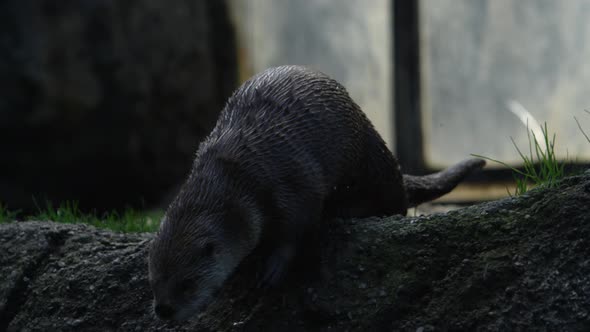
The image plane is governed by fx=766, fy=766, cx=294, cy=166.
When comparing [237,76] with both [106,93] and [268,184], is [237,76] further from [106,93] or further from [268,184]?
[268,184]

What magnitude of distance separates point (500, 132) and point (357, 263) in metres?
3.62

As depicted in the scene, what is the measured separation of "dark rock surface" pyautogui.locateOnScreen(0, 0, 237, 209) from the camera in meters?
6.05

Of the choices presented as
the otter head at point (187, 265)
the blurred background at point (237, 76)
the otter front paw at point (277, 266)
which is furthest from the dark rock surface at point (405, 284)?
the blurred background at point (237, 76)

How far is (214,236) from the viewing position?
2092mm

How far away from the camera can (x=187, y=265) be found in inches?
80.0

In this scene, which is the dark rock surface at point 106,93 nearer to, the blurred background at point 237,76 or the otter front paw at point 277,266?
the blurred background at point 237,76

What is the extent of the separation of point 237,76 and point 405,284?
5.03 metres

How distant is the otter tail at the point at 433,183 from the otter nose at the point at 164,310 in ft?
3.78

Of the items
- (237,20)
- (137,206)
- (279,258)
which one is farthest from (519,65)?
(279,258)

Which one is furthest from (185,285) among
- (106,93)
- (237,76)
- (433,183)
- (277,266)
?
(237,76)

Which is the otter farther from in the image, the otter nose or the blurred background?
the blurred background

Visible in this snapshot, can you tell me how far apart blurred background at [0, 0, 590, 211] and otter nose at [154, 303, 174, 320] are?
12.0 ft

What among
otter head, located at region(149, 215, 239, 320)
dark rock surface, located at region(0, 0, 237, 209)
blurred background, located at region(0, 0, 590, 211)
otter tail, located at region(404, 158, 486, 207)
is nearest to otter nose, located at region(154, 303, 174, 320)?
otter head, located at region(149, 215, 239, 320)

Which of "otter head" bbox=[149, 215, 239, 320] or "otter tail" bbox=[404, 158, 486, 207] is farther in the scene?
"otter tail" bbox=[404, 158, 486, 207]
